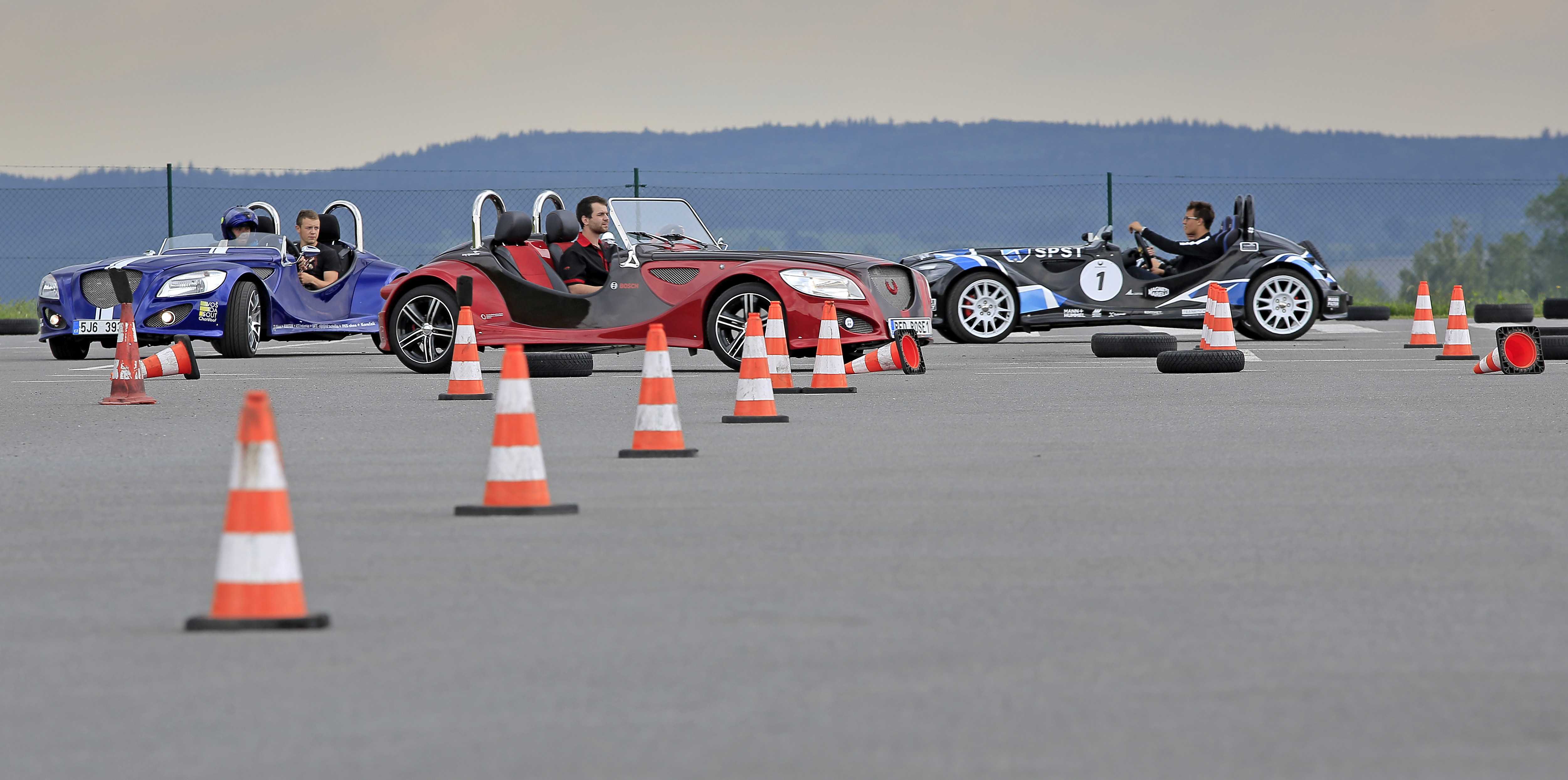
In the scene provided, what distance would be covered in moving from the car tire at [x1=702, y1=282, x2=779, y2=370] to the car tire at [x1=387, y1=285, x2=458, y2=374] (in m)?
2.17

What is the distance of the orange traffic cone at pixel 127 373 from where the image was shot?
13.5 metres

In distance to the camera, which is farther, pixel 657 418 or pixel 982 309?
pixel 982 309

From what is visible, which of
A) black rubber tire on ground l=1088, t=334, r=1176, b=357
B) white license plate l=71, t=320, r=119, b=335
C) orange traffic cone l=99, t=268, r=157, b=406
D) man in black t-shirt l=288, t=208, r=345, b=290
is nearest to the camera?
orange traffic cone l=99, t=268, r=157, b=406

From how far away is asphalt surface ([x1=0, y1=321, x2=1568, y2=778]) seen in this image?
412 centimetres

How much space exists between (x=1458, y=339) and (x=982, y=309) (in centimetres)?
534

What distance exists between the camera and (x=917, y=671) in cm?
480

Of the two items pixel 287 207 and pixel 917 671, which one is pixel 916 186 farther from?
pixel 917 671

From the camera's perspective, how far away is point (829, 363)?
14.4 meters

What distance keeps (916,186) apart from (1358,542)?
31480 millimetres

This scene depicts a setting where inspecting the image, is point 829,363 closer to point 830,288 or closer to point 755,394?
point 830,288

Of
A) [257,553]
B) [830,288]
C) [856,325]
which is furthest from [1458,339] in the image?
[257,553]

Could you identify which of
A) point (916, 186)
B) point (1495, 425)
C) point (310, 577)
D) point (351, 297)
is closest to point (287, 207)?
point (916, 186)

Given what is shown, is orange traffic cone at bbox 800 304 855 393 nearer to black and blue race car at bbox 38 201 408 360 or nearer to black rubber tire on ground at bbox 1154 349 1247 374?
black rubber tire on ground at bbox 1154 349 1247 374

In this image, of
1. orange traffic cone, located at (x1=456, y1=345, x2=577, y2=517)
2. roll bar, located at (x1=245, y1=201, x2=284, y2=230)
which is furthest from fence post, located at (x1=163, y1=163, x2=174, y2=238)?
orange traffic cone, located at (x1=456, y1=345, x2=577, y2=517)
